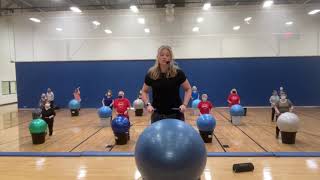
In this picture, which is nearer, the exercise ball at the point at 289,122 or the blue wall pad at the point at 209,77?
the exercise ball at the point at 289,122

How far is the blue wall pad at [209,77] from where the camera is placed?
570 inches

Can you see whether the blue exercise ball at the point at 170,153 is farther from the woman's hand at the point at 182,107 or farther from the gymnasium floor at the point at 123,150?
the gymnasium floor at the point at 123,150

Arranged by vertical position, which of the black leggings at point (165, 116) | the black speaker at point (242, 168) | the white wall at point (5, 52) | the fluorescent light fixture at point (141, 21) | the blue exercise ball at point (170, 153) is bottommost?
the black speaker at point (242, 168)

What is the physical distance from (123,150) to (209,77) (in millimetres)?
9298

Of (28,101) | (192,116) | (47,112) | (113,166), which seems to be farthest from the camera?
(28,101)

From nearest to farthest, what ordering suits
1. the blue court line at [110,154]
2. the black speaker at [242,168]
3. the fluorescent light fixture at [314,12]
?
the black speaker at [242,168] < the blue court line at [110,154] < the fluorescent light fixture at [314,12]

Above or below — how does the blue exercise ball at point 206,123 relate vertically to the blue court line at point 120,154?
above

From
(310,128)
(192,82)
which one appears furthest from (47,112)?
(192,82)

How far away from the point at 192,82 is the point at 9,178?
11.2 meters

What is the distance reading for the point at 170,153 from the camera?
2965 millimetres

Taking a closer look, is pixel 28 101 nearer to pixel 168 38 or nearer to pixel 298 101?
pixel 168 38

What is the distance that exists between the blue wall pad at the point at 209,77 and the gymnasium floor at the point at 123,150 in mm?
4526

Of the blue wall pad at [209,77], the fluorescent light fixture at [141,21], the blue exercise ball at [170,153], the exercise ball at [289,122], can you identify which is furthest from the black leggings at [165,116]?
the fluorescent light fixture at [141,21]

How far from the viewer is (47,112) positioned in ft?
24.9
